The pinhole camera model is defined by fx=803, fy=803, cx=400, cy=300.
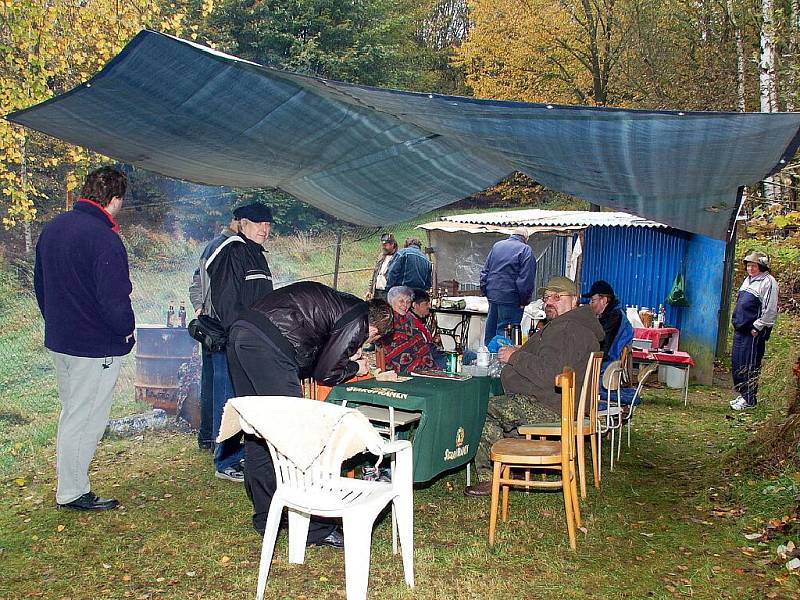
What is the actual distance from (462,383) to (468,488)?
3.21 feet

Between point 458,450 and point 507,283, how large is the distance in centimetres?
576


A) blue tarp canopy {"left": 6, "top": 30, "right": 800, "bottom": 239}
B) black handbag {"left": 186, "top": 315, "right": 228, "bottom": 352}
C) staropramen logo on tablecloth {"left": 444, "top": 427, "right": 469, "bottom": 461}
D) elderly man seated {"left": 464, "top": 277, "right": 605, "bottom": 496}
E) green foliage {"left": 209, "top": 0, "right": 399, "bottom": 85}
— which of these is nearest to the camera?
blue tarp canopy {"left": 6, "top": 30, "right": 800, "bottom": 239}

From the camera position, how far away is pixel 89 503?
4.46 metres

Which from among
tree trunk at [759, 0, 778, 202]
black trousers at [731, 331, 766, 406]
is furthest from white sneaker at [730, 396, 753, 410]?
tree trunk at [759, 0, 778, 202]

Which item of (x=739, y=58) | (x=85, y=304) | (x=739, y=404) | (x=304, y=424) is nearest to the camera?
(x=304, y=424)

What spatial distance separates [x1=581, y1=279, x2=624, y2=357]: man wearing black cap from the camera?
21.0ft

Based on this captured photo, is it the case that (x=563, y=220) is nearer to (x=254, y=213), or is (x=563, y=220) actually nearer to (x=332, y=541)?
(x=254, y=213)

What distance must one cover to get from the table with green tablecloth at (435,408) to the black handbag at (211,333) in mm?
1061

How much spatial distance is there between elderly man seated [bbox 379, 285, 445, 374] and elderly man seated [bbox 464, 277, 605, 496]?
85cm

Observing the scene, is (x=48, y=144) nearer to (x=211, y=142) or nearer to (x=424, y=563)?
(x=211, y=142)

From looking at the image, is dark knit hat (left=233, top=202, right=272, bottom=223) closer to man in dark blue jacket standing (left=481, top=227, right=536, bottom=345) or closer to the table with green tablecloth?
the table with green tablecloth

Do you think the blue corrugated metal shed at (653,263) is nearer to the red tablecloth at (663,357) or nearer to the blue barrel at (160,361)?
the red tablecloth at (663,357)

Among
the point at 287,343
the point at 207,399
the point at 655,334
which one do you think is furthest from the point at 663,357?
the point at 287,343

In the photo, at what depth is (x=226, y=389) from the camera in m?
Answer: 5.17
